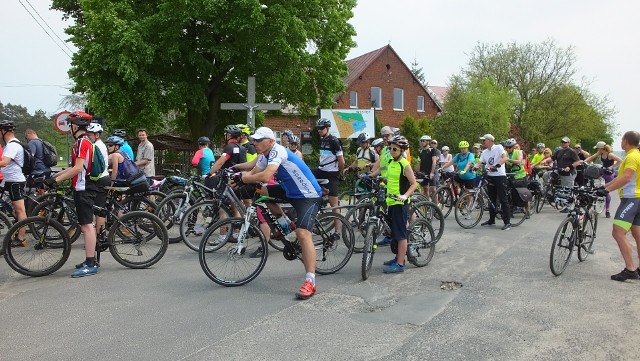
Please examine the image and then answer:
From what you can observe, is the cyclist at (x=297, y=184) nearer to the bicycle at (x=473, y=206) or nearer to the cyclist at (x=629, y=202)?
the cyclist at (x=629, y=202)

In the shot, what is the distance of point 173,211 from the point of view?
800 cm

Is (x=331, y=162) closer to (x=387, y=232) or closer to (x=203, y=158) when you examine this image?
(x=203, y=158)

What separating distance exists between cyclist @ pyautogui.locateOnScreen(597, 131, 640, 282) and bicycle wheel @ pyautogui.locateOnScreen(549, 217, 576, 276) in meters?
0.52

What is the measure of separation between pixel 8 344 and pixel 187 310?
148cm

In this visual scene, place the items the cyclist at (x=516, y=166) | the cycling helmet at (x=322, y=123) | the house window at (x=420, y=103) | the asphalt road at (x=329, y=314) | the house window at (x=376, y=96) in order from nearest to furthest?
1. the asphalt road at (x=329, y=314)
2. the cycling helmet at (x=322, y=123)
3. the cyclist at (x=516, y=166)
4. the house window at (x=376, y=96)
5. the house window at (x=420, y=103)

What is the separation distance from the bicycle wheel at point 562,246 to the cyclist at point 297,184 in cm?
305

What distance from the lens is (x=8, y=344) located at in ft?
12.9

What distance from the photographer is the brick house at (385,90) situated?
140ft

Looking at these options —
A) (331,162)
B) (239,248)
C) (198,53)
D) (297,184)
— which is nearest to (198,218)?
(239,248)

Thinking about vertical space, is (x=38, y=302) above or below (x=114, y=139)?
below

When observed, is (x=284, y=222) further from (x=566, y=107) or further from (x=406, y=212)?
(x=566, y=107)

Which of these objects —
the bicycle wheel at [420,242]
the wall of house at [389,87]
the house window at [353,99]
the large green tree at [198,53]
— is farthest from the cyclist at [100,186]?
the house window at [353,99]

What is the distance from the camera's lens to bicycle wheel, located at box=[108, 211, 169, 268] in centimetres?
624

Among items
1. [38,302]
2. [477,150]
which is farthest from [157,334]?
[477,150]
